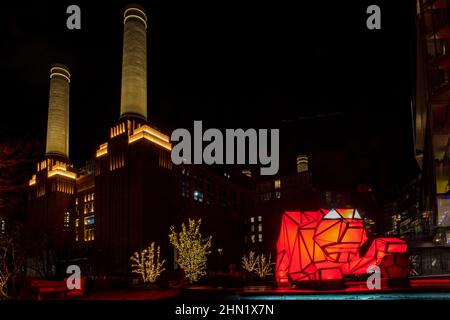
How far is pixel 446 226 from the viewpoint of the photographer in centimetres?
3183

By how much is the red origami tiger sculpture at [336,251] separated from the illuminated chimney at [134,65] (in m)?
65.5

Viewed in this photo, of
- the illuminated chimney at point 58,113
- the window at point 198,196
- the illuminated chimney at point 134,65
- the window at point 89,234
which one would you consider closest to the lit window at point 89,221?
the window at point 89,234

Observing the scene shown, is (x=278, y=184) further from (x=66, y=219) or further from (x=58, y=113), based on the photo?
(x=58, y=113)

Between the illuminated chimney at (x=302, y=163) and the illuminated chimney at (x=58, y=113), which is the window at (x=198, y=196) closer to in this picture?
the illuminated chimney at (x=58, y=113)

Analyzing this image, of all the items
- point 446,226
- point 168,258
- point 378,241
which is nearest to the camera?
point 378,241

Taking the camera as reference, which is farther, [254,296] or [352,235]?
[352,235]

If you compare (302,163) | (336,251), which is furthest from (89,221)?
(302,163)

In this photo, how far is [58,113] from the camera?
104 metres

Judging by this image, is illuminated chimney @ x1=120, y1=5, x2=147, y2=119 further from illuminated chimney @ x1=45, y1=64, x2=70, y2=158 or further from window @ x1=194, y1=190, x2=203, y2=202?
illuminated chimney @ x1=45, y1=64, x2=70, y2=158
